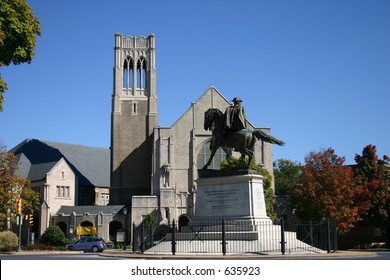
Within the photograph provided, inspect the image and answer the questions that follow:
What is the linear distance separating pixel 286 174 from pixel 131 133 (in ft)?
140

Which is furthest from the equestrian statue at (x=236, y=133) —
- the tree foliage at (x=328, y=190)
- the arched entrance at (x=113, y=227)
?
the arched entrance at (x=113, y=227)

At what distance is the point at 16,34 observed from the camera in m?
19.5

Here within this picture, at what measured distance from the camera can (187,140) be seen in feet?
227

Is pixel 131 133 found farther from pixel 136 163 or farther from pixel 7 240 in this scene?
pixel 7 240

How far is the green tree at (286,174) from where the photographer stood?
96.8m

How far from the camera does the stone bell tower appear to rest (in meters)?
74.8

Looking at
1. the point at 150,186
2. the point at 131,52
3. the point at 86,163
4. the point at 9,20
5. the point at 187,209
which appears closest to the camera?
the point at 9,20

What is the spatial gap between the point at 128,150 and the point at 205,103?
13.5 meters

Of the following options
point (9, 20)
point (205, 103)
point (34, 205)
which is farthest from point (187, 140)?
point (9, 20)

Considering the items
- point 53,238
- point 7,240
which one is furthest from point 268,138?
point 53,238

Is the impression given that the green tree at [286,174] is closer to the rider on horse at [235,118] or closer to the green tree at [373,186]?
the green tree at [373,186]

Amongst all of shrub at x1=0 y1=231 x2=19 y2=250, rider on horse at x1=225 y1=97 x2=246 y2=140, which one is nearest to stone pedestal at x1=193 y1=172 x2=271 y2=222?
rider on horse at x1=225 y1=97 x2=246 y2=140

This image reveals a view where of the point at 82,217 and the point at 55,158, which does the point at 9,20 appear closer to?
the point at 82,217

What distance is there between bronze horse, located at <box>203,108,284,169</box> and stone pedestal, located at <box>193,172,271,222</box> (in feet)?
3.88
